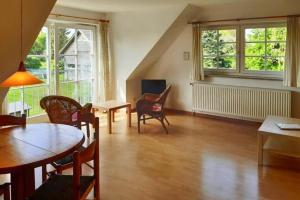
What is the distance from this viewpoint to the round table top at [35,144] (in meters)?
1.90

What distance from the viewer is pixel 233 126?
5500 millimetres

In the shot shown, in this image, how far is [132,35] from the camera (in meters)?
6.34

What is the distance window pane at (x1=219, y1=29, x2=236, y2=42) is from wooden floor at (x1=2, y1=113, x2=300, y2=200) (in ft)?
5.86

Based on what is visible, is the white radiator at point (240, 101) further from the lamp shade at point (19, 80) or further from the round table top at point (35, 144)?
the lamp shade at point (19, 80)

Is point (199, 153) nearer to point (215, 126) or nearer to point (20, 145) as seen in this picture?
point (215, 126)

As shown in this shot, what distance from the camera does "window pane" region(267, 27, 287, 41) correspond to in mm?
5219

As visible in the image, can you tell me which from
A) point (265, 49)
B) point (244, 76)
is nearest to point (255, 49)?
point (265, 49)

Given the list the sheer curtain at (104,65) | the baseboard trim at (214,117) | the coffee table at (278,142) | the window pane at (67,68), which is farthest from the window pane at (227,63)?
the window pane at (67,68)

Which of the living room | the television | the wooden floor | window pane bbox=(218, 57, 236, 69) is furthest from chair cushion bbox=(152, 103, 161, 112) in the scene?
window pane bbox=(218, 57, 236, 69)

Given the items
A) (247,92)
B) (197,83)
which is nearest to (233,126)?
(247,92)

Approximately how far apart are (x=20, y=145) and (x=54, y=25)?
400cm

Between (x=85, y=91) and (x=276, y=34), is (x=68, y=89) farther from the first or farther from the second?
(x=276, y=34)

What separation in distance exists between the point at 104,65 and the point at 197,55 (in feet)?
6.78

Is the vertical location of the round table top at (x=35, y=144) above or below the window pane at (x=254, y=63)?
below
